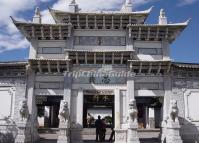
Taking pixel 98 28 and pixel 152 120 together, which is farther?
pixel 152 120

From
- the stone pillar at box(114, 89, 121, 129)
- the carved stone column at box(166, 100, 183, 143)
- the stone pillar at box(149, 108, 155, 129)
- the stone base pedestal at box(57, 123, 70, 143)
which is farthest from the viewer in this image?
the stone pillar at box(149, 108, 155, 129)

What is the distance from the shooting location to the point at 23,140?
16062mm

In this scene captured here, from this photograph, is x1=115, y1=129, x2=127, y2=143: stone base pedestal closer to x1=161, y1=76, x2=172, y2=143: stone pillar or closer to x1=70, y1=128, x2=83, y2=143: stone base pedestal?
x1=70, y1=128, x2=83, y2=143: stone base pedestal

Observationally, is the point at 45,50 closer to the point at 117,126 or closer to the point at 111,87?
the point at 111,87

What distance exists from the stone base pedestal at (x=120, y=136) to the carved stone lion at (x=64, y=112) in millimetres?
3052

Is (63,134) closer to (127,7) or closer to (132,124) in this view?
(132,124)

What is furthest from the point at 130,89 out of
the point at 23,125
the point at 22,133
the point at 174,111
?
the point at 22,133

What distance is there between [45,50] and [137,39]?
19.4 feet

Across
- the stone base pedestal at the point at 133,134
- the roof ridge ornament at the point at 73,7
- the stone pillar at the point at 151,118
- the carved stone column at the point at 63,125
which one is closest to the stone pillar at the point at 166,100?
the stone base pedestal at the point at 133,134

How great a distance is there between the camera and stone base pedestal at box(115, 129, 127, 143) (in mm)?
17152

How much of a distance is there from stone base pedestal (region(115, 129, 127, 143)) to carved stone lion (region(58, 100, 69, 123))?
305 centimetres

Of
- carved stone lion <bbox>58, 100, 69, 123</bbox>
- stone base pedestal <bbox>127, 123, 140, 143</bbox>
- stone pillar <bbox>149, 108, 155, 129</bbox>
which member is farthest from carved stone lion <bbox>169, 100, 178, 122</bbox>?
stone pillar <bbox>149, 108, 155, 129</bbox>

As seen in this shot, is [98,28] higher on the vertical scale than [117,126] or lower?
higher

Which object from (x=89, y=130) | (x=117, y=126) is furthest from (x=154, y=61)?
(x=89, y=130)
